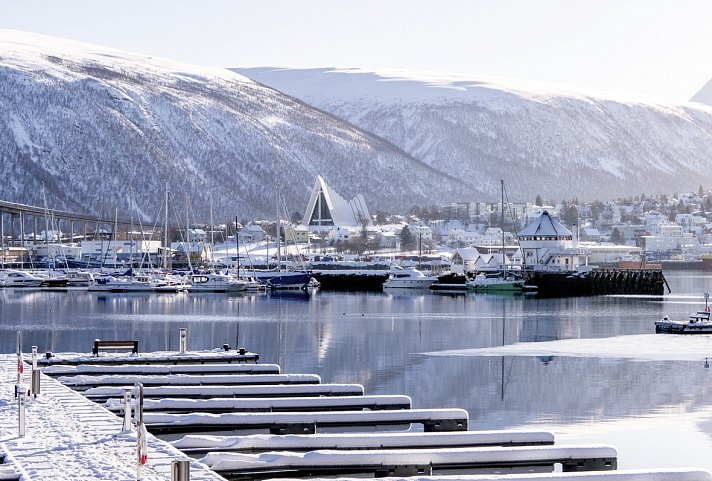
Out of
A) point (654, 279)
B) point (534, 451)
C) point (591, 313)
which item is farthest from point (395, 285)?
point (534, 451)

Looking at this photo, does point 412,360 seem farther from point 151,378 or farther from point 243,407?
point 243,407

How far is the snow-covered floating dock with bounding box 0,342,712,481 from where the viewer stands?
1639cm

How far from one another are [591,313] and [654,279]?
3668 centimetres

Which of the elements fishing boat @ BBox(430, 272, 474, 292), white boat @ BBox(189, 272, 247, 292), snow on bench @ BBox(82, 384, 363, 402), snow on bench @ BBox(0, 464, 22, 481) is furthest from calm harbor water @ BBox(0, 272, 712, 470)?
fishing boat @ BBox(430, 272, 474, 292)

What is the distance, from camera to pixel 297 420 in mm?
20594

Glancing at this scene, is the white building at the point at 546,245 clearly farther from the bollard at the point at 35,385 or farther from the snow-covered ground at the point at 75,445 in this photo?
the snow-covered ground at the point at 75,445

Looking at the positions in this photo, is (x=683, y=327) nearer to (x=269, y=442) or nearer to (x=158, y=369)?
(x=158, y=369)

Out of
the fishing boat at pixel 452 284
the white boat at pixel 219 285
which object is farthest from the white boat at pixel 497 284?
the white boat at pixel 219 285

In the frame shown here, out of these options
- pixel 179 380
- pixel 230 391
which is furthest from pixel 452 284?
pixel 230 391

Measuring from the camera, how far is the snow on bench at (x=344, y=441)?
716 inches

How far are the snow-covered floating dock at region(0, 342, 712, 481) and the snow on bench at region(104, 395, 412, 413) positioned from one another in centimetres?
2

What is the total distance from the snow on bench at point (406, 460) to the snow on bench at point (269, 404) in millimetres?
5033

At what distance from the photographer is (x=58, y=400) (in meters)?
22.0

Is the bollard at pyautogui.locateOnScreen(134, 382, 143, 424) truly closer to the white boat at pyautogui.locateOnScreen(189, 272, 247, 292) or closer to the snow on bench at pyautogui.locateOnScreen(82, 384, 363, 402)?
the snow on bench at pyautogui.locateOnScreen(82, 384, 363, 402)
